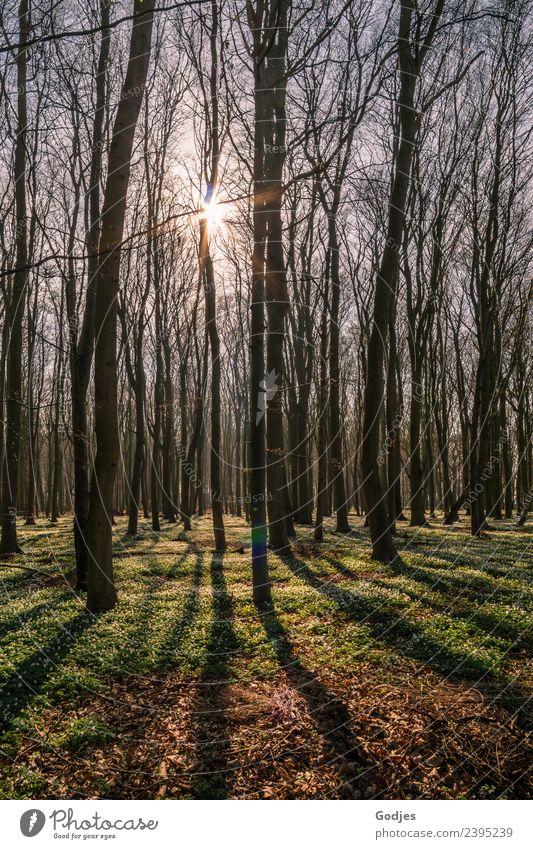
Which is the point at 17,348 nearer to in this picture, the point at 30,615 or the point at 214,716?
the point at 30,615

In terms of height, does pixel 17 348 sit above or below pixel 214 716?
above

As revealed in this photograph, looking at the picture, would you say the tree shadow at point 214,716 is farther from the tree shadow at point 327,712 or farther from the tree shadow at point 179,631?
the tree shadow at point 327,712

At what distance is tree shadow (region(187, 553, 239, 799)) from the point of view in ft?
14.9

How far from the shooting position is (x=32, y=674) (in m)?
6.58

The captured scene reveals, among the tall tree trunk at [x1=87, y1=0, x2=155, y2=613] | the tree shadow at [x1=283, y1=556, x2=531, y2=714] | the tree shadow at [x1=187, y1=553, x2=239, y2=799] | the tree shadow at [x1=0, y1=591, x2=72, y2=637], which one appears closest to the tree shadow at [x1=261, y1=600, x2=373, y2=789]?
the tree shadow at [x1=187, y1=553, x2=239, y2=799]

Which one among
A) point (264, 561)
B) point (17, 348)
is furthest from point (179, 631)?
point (17, 348)

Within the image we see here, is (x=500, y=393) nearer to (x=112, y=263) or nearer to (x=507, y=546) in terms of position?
(x=507, y=546)

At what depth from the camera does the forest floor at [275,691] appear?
4.61 meters

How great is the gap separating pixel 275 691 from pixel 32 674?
3003 mm

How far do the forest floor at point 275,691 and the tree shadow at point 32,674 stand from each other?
0.02m

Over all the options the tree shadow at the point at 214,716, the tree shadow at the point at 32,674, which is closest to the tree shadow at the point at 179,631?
the tree shadow at the point at 214,716

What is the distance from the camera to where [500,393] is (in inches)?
1077

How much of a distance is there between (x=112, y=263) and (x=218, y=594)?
6.89 metres

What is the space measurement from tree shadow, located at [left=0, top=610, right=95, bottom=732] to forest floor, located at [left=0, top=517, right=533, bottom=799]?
0.02 meters
